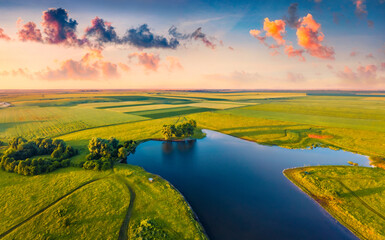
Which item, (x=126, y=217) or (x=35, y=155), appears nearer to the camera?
(x=126, y=217)

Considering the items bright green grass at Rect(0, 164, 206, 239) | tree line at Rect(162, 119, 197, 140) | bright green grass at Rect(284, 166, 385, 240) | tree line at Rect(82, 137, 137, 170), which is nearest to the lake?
bright green grass at Rect(284, 166, 385, 240)

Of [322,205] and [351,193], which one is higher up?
[351,193]

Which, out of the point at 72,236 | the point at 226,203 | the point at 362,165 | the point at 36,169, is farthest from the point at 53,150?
the point at 362,165

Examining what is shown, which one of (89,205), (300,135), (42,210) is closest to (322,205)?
(89,205)

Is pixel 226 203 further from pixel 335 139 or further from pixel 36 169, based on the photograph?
pixel 335 139

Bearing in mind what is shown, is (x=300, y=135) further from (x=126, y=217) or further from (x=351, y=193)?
(x=126, y=217)

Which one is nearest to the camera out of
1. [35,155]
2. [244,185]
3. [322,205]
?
[322,205]

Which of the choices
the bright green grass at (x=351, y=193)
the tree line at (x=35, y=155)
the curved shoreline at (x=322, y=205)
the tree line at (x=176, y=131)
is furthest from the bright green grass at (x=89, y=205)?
the tree line at (x=176, y=131)

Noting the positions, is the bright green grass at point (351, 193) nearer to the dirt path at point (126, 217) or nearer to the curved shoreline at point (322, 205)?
the curved shoreline at point (322, 205)
